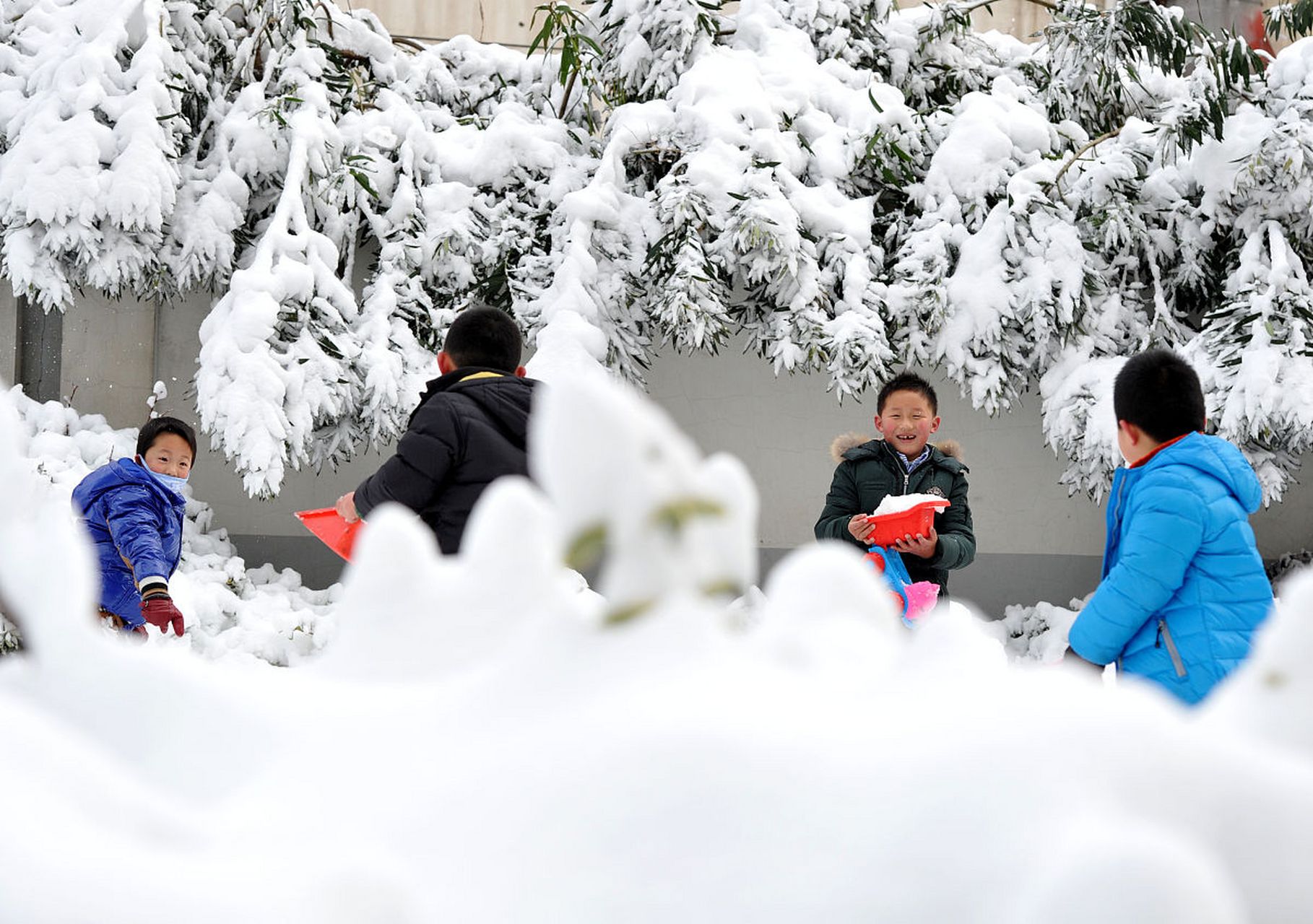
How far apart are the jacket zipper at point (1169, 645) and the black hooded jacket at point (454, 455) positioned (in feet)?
4.37

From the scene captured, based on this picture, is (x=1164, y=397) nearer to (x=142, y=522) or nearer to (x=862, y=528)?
→ (x=862, y=528)

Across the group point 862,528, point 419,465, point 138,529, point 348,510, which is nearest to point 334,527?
point 348,510

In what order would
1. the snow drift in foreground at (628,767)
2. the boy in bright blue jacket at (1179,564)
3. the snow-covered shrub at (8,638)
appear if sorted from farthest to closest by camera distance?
the snow-covered shrub at (8,638)
the boy in bright blue jacket at (1179,564)
the snow drift in foreground at (628,767)

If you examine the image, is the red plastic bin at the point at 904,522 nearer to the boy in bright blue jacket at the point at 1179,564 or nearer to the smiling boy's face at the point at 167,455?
the boy in bright blue jacket at the point at 1179,564

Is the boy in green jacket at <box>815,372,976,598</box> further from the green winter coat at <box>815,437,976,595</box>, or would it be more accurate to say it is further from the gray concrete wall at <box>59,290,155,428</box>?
the gray concrete wall at <box>59,290,155,428</box>

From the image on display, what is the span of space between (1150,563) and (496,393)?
54.5 inches

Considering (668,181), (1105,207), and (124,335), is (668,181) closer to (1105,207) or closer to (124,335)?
(1105,207)

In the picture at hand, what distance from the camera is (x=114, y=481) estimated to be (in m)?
3.59

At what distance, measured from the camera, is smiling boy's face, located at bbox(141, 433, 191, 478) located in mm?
3703

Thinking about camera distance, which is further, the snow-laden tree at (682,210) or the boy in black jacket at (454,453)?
the snow-laden tree at (682,210)

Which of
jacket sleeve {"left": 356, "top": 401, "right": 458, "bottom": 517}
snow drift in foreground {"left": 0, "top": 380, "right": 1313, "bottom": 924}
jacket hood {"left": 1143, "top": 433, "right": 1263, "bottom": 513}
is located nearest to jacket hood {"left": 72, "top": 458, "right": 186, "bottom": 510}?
jacket sleeve {"left": 356, "top": 401, "right": 458, "bottom": 517}

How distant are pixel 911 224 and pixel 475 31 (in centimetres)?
476

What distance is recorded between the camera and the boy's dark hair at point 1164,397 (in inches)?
94.9

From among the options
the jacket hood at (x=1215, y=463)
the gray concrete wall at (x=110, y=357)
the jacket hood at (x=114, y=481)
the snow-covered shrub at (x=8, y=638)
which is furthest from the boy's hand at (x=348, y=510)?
the gray concrete wall at (x=110, y=357)
